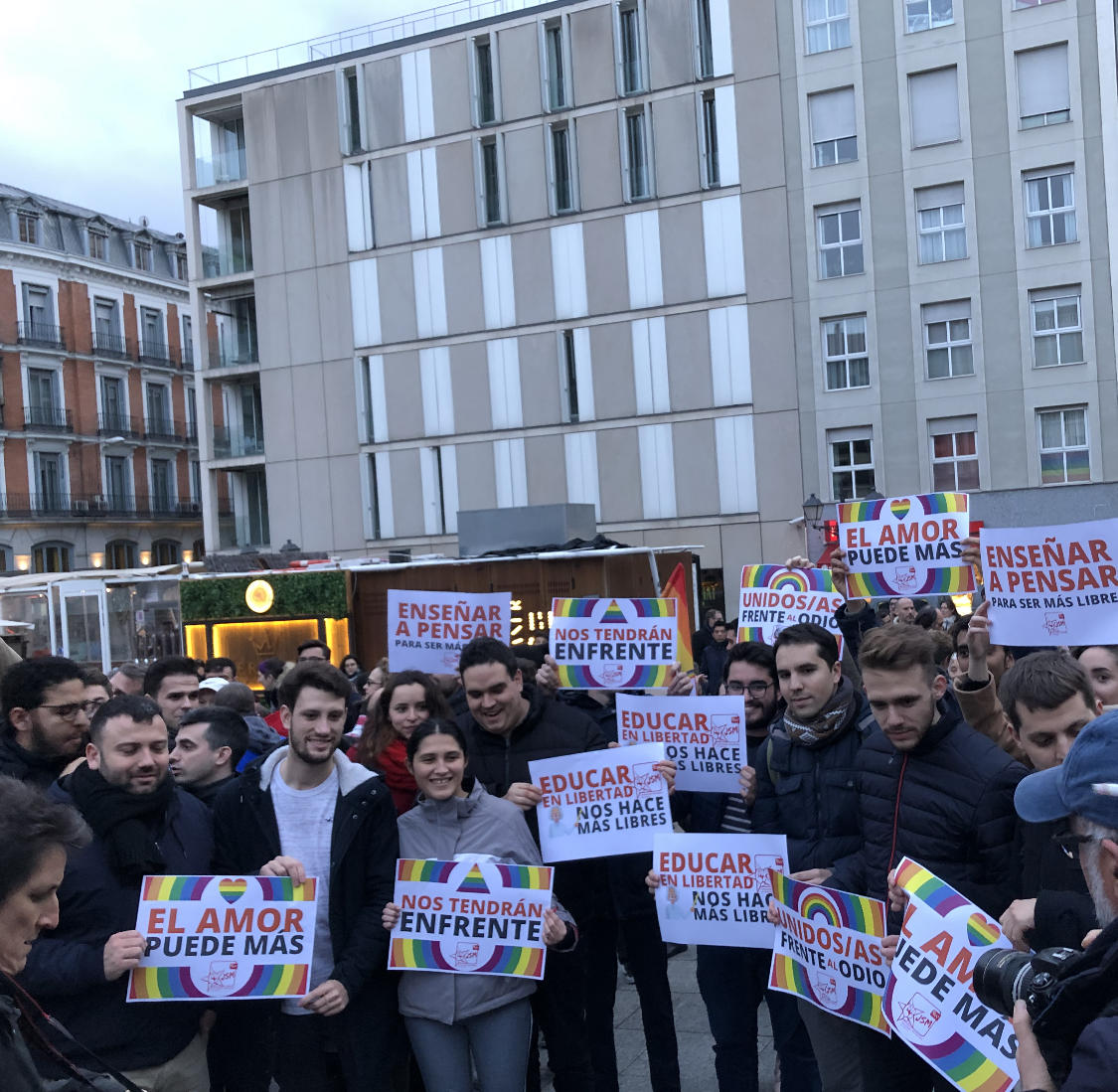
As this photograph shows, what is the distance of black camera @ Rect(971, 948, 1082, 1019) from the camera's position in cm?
213

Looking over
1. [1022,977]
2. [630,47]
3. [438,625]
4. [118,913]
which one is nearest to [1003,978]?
[1022,977]

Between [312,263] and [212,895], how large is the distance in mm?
33621

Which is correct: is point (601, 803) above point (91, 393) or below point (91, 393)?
below

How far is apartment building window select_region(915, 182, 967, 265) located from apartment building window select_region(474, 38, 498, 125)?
1194 cm

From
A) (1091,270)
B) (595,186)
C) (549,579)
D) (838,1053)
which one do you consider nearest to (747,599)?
(838,1053)

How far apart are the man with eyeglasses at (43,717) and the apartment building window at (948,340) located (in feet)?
91.8

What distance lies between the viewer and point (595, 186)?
32781mm

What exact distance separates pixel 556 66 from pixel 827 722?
1252 inches

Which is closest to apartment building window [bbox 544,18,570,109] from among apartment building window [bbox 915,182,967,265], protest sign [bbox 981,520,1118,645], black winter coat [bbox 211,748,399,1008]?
apartment building window [bbox 915,182,967,265]

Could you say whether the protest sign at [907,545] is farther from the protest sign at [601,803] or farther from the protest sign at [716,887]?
the protest sign at [716,887]

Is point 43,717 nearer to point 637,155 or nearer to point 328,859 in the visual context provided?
point 328,859

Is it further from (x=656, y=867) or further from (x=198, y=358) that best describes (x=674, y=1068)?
(x=198, y=358)

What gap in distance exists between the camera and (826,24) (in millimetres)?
30672

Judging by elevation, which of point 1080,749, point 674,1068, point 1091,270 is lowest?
point 674,1068
